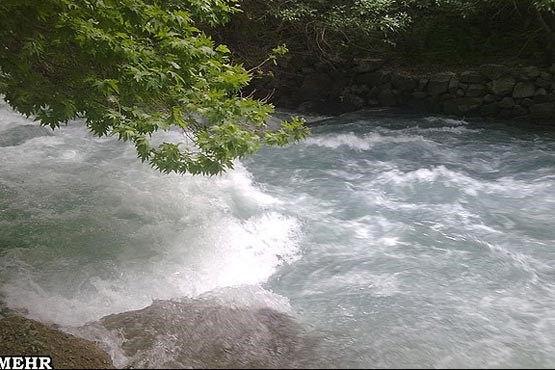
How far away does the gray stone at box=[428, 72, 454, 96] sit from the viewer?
9.94 meters

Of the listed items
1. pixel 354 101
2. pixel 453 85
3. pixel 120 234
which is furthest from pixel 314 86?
pixel 120 234

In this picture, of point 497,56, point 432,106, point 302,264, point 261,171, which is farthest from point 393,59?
point 302,264

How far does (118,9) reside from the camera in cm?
329

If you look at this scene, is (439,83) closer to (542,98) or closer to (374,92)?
(374,92)

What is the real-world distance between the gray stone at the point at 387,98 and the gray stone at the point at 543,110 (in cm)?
272

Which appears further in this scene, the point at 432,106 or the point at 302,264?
the point at 432,106

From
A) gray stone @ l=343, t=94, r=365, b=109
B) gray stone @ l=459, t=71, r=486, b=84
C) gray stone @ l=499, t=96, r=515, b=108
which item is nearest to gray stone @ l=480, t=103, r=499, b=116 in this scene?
gray stone @ l=499, t=96, r=515, b=108

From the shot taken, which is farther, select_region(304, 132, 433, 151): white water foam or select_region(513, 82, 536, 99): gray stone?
select_region(513, 82, 536, 99): gray stone

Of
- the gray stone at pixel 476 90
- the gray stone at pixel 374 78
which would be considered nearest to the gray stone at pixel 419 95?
the gray stone at pixel 374 78

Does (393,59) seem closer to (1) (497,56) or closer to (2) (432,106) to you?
(2) (432,106)

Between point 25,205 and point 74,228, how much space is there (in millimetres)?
826

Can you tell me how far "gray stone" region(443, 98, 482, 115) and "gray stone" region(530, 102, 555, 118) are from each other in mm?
981

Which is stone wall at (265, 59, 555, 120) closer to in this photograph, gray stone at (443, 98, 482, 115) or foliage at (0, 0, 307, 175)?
gray stone at (443, 98, 482, 115)

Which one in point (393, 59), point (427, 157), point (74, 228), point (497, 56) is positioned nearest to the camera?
point (74, 228)
